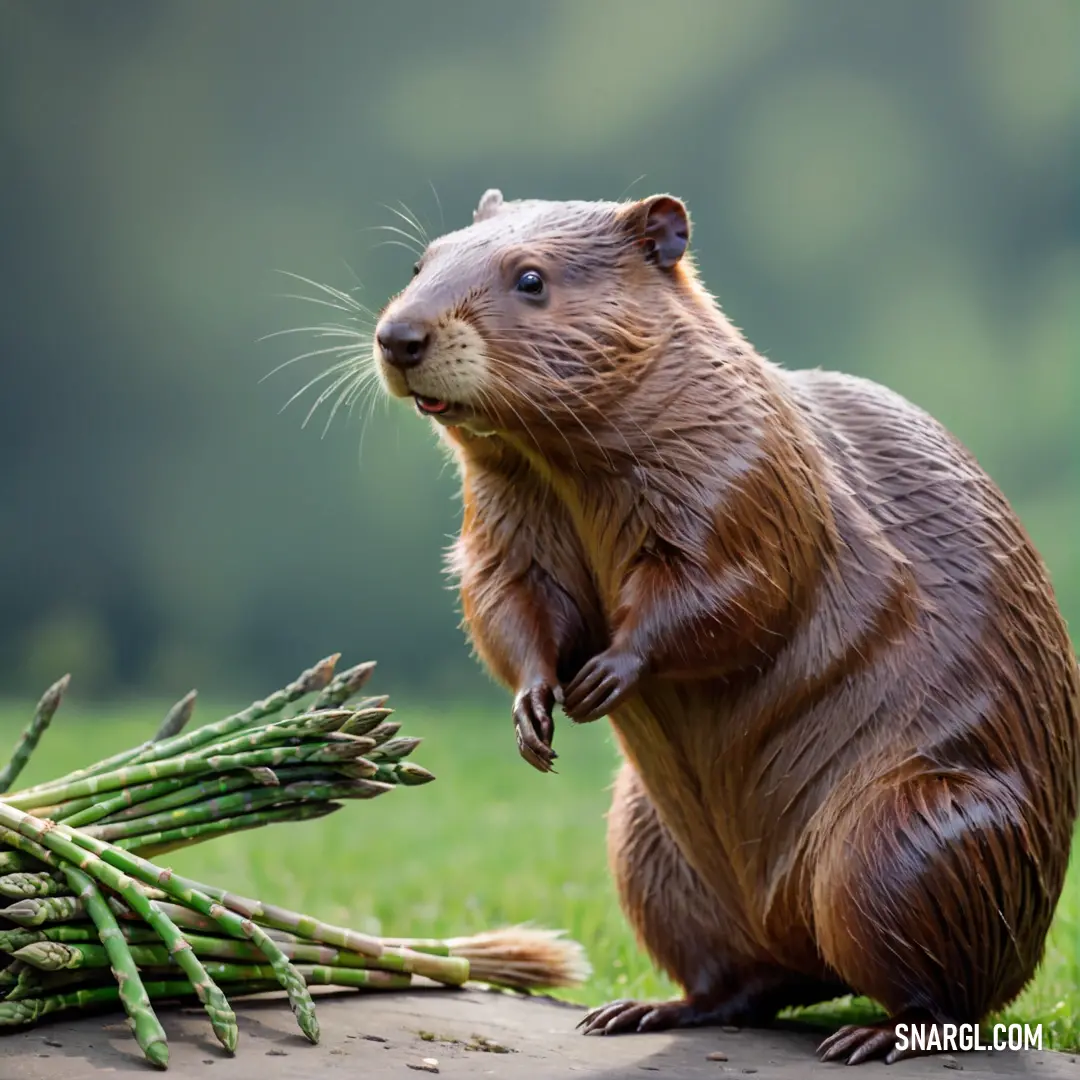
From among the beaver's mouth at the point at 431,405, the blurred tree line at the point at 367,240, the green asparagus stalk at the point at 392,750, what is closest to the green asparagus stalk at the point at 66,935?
the green asparagus stalk at the point at 392,750

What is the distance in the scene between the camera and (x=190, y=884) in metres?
3.18

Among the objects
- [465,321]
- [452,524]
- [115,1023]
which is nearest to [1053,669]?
[465,321]

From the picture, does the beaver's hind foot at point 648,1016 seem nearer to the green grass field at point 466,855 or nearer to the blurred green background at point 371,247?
the green grass field at point 466,855

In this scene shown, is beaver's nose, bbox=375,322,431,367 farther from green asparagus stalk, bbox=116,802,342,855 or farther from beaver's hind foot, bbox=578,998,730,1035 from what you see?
beaver's hind foot, bbox=578,998,730,1035

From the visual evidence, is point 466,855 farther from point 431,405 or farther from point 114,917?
point 431,405

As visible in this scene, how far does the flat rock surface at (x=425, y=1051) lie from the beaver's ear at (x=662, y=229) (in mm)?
1697

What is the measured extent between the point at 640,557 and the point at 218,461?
799 cm

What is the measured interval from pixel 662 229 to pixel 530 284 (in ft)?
1.23

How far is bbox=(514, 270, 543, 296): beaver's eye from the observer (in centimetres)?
321

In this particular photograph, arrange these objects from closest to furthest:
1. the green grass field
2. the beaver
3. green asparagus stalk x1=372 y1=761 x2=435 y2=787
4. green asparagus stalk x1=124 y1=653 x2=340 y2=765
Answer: the beaver, green asparagus stalk x1=124 y1=653 x2=340 y2=765, green asparagus stalk x1=372 y1=761 x2=435 y2=787, the green grass field

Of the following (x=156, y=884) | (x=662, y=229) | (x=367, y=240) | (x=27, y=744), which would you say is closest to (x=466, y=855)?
(x=27, y=744)

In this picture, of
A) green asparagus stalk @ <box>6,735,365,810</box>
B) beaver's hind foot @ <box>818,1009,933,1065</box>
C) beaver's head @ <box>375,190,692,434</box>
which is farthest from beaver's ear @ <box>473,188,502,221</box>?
beaver's hind foot @ <box>818,1009,933,1065</box>

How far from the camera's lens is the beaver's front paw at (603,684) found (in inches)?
123

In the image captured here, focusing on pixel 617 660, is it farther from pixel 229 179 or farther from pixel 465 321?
pixel 229 179
